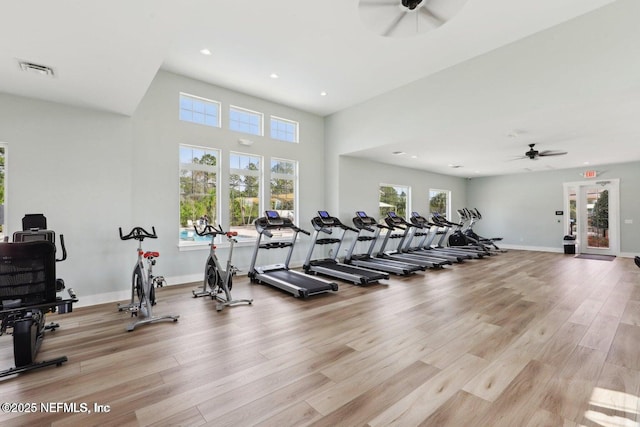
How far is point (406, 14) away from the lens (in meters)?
3.01

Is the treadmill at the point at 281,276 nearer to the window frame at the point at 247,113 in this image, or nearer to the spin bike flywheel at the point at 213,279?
the spin bike flywheel at the point at 213,279

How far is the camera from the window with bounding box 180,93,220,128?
577 cm

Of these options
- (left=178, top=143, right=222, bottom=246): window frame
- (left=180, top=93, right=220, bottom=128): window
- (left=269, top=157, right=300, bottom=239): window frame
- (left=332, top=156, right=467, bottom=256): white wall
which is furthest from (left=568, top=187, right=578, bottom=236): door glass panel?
(left=180, top=93, right=220, bottom=128): window

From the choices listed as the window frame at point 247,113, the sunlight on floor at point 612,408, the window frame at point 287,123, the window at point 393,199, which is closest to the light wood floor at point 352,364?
the sunlight on floor at point 612,408

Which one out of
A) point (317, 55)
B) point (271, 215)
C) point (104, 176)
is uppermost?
point (317, 55)

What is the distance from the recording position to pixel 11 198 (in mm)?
3887

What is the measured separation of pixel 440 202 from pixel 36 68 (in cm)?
1146

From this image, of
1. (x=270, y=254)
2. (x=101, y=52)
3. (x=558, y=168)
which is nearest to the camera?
(x=101, y=52)

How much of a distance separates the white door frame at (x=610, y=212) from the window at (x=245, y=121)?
10341 mm

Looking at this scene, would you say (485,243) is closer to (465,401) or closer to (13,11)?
(465,401)

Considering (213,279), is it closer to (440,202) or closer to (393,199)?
(393,199)

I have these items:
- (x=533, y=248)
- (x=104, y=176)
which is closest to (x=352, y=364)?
(x=104, y=176)

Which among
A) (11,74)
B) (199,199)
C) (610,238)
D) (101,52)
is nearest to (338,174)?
(199,199)

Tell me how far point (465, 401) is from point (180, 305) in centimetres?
375
